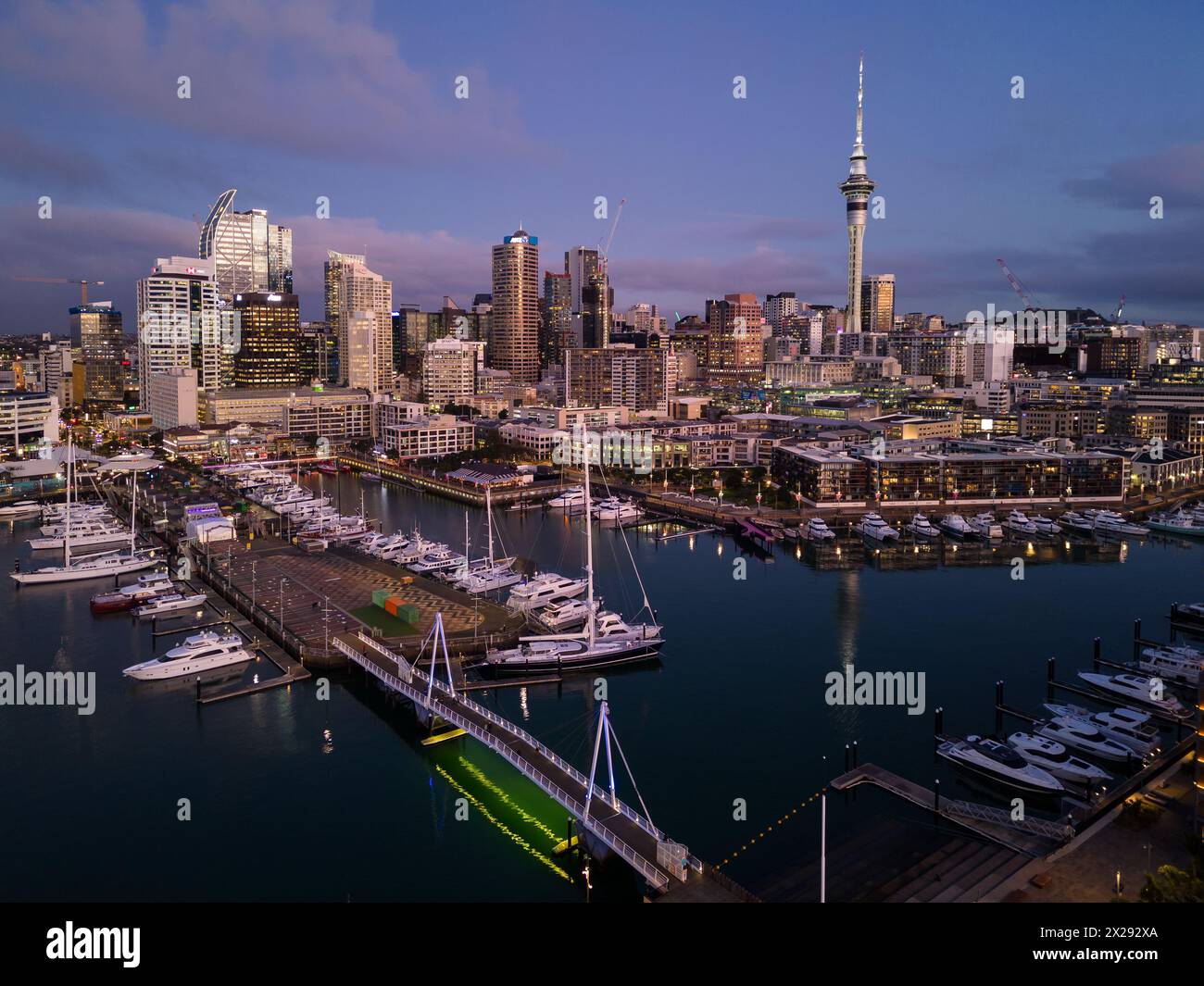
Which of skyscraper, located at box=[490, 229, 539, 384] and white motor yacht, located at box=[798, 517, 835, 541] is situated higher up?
skyscraper, located at box=[490, 229, 539, 384]

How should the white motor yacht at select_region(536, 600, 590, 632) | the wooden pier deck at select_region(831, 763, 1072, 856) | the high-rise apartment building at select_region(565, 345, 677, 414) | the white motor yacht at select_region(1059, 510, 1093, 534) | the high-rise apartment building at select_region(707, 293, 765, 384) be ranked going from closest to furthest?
1. the wooden pier deck at select_region(831, 763, 1072, 856)
2. the white motor yacht at select_region(536, 600, 590, 632)
3. the white motor yacht at select_region(1059, 510, 1093, 534)
4. the high-rise apartment building at select_region(565, 345, 677, 414)
5. the high-rise apartment building at select_region(707, 293, 765, 384)

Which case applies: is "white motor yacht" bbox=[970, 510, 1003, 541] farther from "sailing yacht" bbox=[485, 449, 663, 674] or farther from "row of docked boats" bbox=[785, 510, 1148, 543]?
"sailing yacht" bbox=[485, 449, 663, 674]

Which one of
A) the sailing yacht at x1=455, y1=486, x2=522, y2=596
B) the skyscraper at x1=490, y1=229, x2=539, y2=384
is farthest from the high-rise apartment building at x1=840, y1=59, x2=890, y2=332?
the sailing yacht at x1=455, y1=486, x2=522, y2=596

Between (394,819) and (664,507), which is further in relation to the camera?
(664,507)

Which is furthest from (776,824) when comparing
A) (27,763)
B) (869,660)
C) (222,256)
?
(222,256)

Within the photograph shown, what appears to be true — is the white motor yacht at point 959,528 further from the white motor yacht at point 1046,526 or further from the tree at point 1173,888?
the tree at point 1173,888

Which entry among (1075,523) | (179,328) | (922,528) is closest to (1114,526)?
(1075,523)
